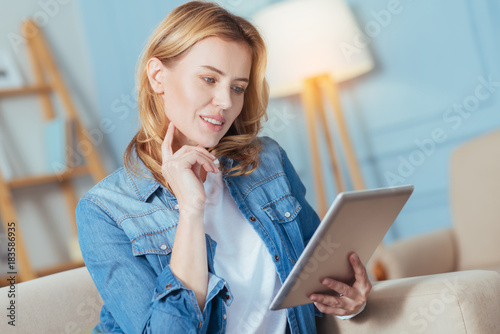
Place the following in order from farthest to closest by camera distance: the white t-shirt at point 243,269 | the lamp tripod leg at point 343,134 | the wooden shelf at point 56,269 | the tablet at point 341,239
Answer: the wooden shelf at point 56,269 → the lamp tripod leg at point 343,134 → the white t-shirt at point 243,269 → the tablet at point 341,239

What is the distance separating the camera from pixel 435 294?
1.03 m

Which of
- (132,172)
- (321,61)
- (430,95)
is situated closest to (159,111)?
(132,172)

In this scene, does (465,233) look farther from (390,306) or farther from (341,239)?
(341,239)

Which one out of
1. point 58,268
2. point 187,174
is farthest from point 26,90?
point 187,174

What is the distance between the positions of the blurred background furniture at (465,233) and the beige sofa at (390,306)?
2.77 feet

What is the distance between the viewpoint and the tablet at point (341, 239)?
90 centimetres

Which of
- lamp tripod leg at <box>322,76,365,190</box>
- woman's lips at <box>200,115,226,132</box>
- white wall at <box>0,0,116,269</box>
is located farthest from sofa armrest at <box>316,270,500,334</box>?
white wall at <box>0,0,116,269</box>

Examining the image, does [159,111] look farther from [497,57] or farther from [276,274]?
[497,57]

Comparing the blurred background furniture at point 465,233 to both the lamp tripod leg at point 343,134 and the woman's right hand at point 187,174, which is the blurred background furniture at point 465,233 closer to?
the lamp tripod leg at point 343,134

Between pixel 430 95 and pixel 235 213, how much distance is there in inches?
65.7

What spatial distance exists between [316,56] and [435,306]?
173cm

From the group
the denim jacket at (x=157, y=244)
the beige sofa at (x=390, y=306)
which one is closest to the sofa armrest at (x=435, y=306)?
the beige sofa at (x=390, y=306)

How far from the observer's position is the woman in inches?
40.8

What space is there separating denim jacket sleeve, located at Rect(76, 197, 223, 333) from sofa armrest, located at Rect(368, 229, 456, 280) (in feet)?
3.45
